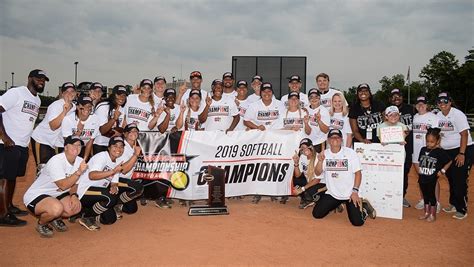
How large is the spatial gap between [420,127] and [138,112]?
6138 mm

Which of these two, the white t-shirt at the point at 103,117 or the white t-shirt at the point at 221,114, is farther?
the white t-shirt at the point at 221,114

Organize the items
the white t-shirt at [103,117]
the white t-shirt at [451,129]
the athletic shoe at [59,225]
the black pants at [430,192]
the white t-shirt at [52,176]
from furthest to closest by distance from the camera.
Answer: the white t-shirt at [103,117] < the white t-shirt at [451,129] < the black pants at [430,192] < the athletic shoe at [59,225] < the white t-shirt at [52,176]

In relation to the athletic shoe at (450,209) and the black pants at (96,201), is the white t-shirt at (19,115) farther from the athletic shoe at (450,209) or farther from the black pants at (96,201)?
the athletic shoe at (450,209)

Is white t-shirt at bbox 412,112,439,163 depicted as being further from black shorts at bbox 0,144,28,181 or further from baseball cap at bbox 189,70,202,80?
black shorts at bbox 0,144,28,181

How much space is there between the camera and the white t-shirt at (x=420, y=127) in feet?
25.4

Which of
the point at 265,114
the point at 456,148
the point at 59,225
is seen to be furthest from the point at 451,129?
the point at 59,225

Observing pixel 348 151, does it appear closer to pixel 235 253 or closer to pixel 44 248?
pixel 235 253

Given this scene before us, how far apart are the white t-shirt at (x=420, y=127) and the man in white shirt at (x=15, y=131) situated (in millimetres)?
7679

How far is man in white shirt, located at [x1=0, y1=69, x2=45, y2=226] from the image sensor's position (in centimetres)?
639

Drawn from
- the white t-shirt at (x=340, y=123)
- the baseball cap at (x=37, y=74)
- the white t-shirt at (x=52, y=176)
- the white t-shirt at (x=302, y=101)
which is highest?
the baseball cap at (x=37, y=74)

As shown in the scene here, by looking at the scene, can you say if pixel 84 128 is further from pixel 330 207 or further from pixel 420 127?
pixel 420 127

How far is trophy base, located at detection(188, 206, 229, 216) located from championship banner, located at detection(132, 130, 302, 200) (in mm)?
629

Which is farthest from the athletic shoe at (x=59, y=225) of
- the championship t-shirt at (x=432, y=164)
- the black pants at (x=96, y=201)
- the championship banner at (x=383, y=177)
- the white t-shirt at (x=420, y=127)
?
the white t-shirt at (x=420, y=127)

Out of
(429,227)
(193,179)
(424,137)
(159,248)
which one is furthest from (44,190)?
(424,137)
